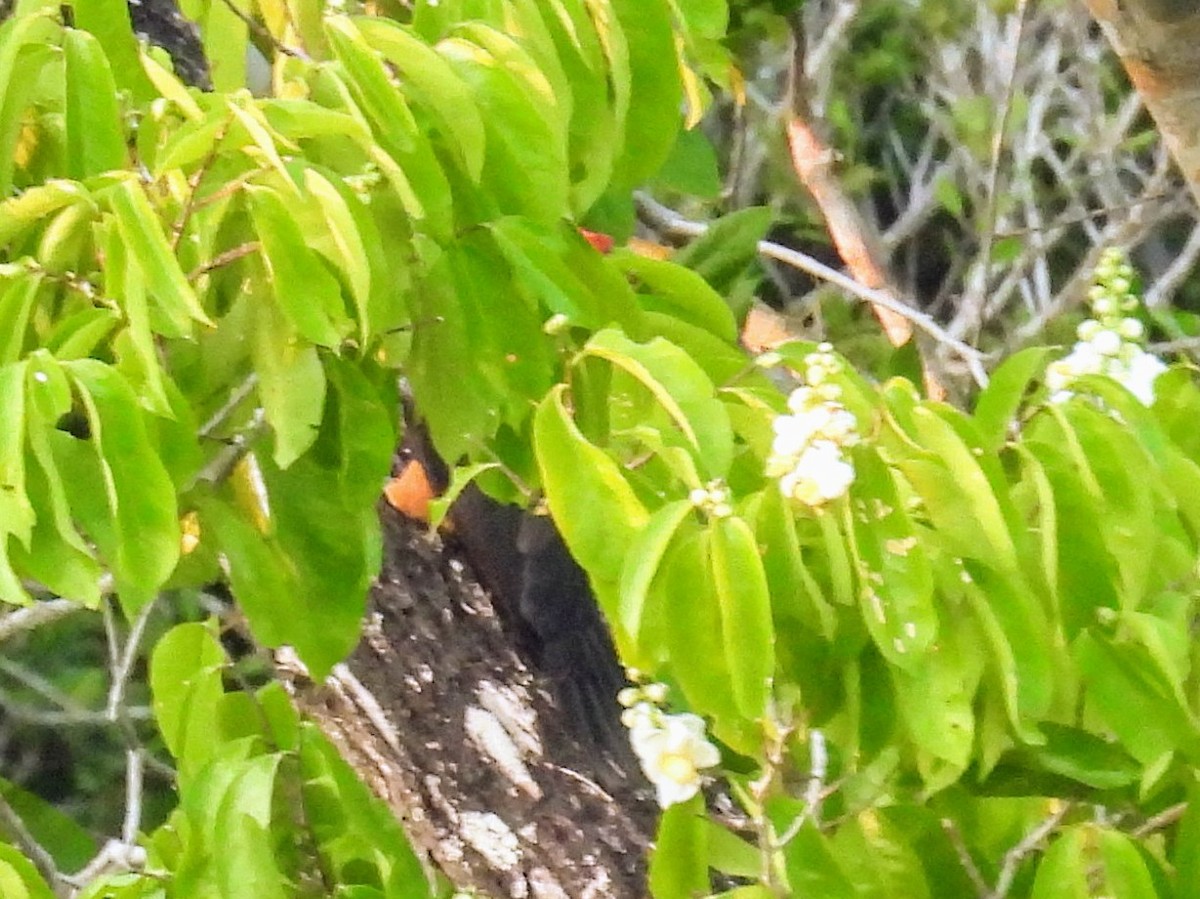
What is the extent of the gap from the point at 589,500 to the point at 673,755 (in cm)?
14

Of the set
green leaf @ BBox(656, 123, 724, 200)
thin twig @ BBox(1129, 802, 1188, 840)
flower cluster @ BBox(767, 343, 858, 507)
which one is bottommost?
thin twig @ BBox(1129, 802, 1188, 840)

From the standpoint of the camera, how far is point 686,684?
42 centimetres

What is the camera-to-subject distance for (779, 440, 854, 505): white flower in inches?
16.3

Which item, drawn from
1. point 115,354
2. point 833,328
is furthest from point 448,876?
point 833,328

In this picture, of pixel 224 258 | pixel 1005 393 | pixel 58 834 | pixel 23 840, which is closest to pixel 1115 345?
pixel 1005 393

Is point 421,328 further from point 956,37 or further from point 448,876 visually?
point 956,37

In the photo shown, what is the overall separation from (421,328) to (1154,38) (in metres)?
0.41

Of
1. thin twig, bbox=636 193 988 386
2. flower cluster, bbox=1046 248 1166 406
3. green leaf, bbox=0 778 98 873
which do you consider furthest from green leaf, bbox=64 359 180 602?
green leaf, bbox=0 778 98 873

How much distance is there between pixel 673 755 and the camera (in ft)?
1.70

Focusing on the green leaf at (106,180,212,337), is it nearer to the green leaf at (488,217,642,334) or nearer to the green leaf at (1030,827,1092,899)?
the green leaf at (488,217,642,334)

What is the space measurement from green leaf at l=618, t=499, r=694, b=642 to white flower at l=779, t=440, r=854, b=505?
1.5 inches

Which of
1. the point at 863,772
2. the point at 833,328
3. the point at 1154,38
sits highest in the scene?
the point at 1154,38

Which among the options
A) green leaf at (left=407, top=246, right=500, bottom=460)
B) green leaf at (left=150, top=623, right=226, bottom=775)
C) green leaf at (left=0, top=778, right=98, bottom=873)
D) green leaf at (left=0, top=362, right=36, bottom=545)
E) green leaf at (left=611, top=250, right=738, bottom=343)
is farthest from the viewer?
green leaf at (left=0, top=778, right=98, bottom=873)

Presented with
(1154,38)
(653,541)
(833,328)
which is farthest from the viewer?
(833,328)
